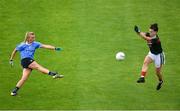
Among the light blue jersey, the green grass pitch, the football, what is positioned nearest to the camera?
the light blue jersey

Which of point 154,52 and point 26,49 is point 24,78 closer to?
point 26,49

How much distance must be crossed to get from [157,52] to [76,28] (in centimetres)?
646

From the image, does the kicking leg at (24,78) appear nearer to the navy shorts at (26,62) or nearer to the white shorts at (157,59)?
the navy shorts at (26,62)

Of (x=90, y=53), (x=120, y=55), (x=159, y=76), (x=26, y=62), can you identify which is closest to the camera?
(x=26, y=62)

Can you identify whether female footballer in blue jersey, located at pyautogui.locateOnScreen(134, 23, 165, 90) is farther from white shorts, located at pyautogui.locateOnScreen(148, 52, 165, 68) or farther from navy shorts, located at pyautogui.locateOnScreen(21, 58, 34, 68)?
navy shorts, located at pyautogui.locateOnScreen(21, 58, 34, 68)

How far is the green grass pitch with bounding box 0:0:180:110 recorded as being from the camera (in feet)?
75.4

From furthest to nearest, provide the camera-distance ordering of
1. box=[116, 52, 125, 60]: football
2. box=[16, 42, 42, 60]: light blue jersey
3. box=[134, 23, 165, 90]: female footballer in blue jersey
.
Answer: box=[116, 52, 125, 60]: football → box=[16, 42, 42, 60]: light blue jersey → box=[134, 23, 165, 90]: female footballer in blue jersey

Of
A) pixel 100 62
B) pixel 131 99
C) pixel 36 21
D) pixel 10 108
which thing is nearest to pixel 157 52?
pixel 131 99

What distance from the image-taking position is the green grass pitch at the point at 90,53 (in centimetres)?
2298

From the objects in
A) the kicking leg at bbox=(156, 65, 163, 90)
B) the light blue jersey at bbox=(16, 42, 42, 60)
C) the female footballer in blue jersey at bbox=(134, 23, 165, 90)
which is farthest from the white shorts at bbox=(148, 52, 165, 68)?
the light blue jersey at bbox=(16, 42, 42, 60)

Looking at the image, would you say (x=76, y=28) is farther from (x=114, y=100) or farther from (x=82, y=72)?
(x=114, y=100)

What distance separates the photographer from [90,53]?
87.2 ft

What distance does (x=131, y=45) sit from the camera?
2714 cm

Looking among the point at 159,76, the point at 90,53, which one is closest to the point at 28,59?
the point at 90,53
